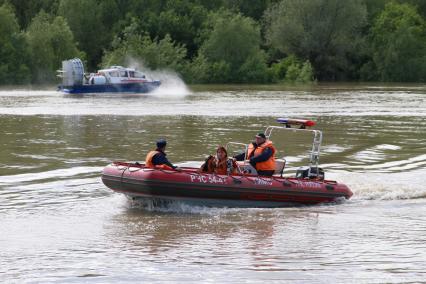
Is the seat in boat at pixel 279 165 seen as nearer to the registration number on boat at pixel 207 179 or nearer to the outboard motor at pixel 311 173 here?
the outboard motor at pixel 311 173

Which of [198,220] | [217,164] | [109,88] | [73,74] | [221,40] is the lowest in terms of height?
[198,220]

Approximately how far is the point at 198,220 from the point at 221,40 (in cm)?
6175

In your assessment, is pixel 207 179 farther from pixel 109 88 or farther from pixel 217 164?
pixel 109 88

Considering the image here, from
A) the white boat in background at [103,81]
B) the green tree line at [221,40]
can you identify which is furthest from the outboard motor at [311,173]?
the green tree line at [221,40]

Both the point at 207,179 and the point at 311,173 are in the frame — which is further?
the point at 311,173

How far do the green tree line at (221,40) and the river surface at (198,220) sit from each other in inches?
1620

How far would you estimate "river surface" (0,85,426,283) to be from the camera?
11.6 m

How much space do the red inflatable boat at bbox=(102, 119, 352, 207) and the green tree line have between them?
55.5 metres

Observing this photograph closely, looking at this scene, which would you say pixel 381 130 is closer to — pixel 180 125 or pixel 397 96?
pixel 180 125

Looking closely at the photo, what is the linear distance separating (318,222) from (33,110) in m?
26.9

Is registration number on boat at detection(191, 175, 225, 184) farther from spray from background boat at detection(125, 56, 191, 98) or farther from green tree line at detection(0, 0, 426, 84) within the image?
green tree line at detection(0, 0, 426, 84)

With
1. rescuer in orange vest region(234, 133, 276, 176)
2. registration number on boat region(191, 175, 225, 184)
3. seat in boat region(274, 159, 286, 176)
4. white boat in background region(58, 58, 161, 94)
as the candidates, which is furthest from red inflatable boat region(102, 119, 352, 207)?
white boat in background region(58, 58, 161, 94)

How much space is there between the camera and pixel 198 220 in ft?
49.8

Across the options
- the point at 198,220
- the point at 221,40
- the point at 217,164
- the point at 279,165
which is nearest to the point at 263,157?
the point at 217,164
